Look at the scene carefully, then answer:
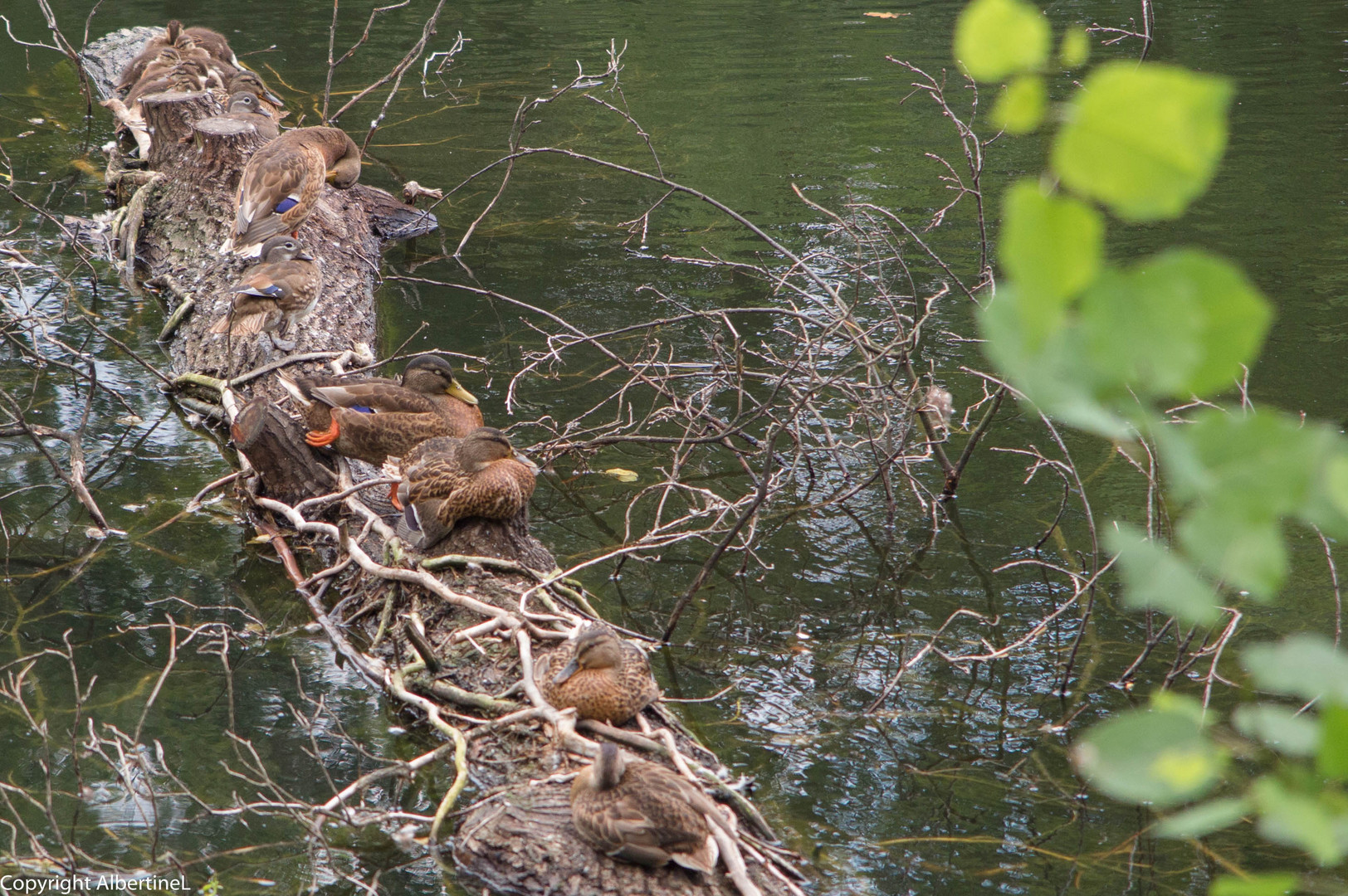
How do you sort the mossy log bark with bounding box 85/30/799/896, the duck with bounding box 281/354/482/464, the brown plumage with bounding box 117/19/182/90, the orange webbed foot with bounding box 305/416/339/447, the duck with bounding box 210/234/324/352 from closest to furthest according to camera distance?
the mossy log bark with bounding box 85/30/799/896 < the duck with bounding box 281/354/482/464 < the orange webbed foot with bounding box 305/416/339/447 < the duck with bounding box 210/234/324/352 < the brown plumage with bounding box 117/19/182/90

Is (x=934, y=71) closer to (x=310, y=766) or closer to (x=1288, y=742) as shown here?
(x=310, y=766)

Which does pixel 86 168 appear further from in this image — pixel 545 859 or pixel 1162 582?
pixel 1162 582

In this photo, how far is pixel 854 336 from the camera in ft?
19.0

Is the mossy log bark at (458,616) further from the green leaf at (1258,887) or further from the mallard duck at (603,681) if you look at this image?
the green leaf at (1258,887)

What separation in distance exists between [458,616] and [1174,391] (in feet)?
14.4

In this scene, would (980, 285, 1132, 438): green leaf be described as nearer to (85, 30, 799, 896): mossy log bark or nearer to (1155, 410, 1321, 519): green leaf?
(1155, 410, 1321, 519): green leaf

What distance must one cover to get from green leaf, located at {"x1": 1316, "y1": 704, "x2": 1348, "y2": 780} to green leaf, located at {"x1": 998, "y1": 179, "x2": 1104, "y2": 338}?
0.25 meters

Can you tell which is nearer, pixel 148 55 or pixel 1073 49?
pixel 1073 49

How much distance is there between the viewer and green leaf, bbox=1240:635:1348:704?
568mm

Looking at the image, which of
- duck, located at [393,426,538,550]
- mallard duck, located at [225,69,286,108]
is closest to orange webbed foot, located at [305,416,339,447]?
duck, located at [393,426,538,550]

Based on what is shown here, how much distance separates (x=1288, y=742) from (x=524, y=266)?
893 centimetres

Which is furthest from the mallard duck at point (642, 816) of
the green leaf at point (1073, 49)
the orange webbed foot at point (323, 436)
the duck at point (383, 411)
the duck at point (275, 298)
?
the duck at point (275, 298)

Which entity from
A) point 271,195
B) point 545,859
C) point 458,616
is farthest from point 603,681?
point 271,195

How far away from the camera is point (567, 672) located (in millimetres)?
3961
